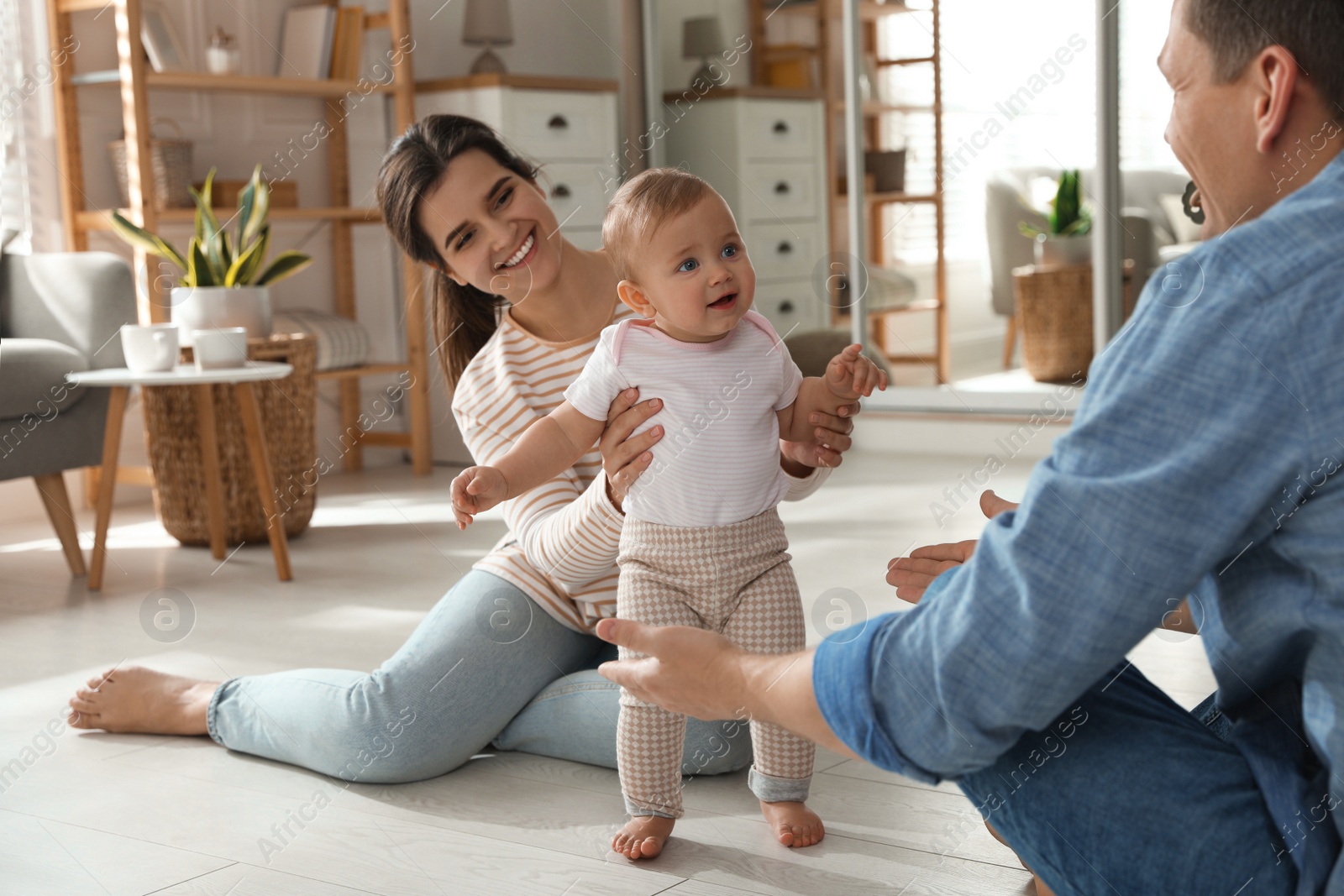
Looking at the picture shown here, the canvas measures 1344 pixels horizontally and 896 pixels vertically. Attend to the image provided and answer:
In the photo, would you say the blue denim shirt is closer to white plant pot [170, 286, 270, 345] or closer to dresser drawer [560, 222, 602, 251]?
white plant pot [170, 286, 270, 345]

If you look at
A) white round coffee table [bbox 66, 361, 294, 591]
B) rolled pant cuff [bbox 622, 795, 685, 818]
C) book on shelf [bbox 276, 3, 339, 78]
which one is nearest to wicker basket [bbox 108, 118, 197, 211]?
book on shelf [bbox 276, 3, 339, 78]

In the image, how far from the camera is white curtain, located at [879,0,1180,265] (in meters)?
3.84

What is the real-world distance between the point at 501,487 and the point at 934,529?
1.81 m

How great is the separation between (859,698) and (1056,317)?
3536 millimetres

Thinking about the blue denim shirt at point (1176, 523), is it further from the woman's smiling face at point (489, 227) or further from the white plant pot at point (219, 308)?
the white plant pot at point (219, 308)

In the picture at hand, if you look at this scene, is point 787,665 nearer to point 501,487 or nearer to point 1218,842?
point 1218,842

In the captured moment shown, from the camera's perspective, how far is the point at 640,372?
133 cm

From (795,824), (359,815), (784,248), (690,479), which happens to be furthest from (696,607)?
(784,248)

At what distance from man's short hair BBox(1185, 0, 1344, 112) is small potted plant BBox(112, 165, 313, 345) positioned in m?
2.51

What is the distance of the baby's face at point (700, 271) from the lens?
4.13 ft

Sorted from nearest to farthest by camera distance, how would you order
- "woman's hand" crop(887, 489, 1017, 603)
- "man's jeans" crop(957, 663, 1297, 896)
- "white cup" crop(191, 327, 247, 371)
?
"man's jeans" crop(957, 663, 1297, 896) → "woman's hand" crop(887, 489, 1017, 603) → "white cup" crop(191, 327, 247, 371)

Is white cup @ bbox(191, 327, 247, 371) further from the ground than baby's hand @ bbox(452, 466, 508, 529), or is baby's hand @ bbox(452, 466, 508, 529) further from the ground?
white cup @ bbox(191, 327, 247, 371)

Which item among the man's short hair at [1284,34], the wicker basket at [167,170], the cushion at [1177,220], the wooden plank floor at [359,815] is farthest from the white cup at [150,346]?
the cushion at [1177,220]

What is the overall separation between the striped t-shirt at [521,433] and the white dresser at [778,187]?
291 cm
